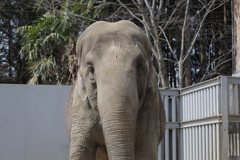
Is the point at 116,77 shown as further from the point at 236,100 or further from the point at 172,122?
the point at 172,122

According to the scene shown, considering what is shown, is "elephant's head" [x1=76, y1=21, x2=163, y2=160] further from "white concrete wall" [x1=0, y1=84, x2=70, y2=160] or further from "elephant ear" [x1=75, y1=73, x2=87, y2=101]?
"white concrete wall" [x1=0, y1=84, x2=70, y2=160]

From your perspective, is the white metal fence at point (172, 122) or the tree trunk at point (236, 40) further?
the tree trunk at point (236, 40)

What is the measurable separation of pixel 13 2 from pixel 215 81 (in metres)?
18.5

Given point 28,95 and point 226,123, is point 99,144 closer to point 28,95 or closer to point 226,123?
point 226,123

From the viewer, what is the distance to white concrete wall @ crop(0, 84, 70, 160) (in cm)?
1014

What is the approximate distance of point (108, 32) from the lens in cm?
479

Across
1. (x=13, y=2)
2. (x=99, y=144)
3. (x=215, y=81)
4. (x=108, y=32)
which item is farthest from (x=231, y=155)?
(x=13, y=2)

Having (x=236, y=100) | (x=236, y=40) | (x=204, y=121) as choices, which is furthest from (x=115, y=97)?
(x=236, y=40)

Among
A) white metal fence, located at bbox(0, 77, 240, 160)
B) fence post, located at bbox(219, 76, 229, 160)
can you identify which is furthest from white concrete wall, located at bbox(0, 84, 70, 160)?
fence post, located at bbox(219, 76, 229, 160)

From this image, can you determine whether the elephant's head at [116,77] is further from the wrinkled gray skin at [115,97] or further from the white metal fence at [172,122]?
the white metal fence at [172,122]

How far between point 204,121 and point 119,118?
4.73 meters

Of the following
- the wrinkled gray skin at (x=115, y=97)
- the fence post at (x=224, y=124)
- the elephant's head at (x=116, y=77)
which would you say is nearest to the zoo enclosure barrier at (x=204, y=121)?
the fence post at (x=224, y=124)

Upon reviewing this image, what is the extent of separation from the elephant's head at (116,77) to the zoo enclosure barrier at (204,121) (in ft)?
11.2

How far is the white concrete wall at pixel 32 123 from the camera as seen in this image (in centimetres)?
1014
